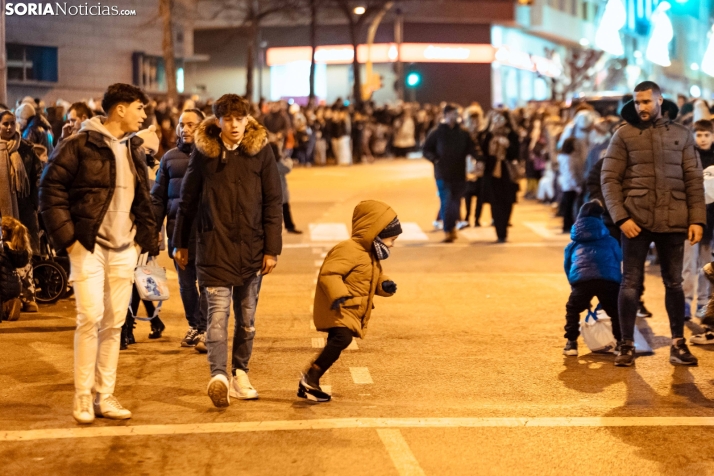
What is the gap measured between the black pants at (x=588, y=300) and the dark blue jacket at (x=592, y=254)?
0.05m

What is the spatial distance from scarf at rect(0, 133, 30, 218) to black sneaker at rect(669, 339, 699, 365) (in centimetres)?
592

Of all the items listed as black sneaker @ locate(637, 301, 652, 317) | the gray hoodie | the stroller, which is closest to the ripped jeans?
the gray hoodie


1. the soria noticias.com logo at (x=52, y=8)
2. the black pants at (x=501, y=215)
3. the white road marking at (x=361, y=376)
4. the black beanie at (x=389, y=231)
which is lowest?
the white road marking at (x=361, y=376)

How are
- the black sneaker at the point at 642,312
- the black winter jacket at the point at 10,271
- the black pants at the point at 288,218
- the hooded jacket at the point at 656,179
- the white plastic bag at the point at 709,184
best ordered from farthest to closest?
the black pants at the point at 288,218
the black sneaker at the point at 642,312
the black winter jacket at the point at 10,271
the white plastic bag at the point at 709,184
the hooded jacket at the point at 656,179

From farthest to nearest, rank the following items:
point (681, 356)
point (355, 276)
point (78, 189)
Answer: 1. point (681, 356)
2. point (355, 276)
3. point (78, 189)

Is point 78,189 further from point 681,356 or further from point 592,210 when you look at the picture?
point 681,356

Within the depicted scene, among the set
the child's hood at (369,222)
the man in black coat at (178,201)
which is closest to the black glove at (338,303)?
the child's hood at (369,222)

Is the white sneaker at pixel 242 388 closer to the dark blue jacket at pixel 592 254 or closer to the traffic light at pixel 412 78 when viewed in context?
the dark blue jacket at pixel 592 254

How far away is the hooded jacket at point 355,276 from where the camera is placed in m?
6.88

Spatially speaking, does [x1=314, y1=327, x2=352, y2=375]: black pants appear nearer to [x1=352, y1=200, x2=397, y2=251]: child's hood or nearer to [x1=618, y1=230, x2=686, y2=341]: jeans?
[x1=352, y1=200, x2=397, y2=251]: child's hood

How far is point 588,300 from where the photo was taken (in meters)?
8.85

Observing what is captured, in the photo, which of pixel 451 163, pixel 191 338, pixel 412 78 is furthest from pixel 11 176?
pixel 412 78

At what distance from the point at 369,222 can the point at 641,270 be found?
253cm

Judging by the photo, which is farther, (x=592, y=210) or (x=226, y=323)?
(x=592, y=210)
